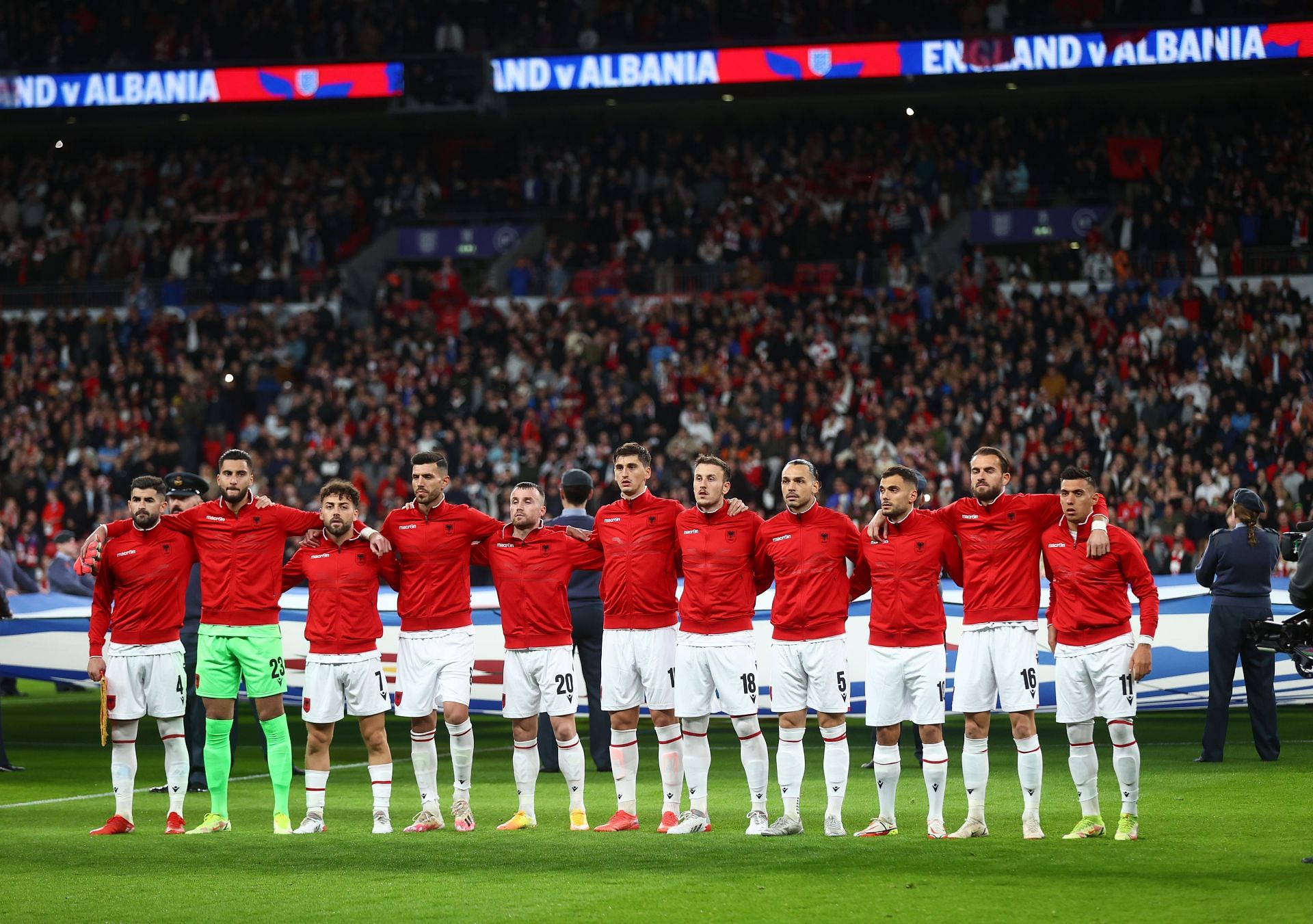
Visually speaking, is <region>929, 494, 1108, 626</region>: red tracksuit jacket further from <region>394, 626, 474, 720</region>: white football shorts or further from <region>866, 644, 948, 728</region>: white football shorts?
<region>394, 626, 474, 720</region>: white football shorts

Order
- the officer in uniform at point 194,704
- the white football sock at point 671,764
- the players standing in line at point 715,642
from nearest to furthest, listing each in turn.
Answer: the players standing in line at point 715,642
the white football sock at point 671,764
the officer in uniform at point 194,704

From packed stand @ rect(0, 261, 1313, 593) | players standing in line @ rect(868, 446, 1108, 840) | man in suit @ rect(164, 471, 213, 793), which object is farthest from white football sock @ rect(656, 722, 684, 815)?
packed stand @ rect(0, 261, 1313, 593)

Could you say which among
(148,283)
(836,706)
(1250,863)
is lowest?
(1250,863)

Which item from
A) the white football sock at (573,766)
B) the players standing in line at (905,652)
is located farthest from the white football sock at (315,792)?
the players standing in line at (905,652)

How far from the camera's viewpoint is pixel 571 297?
109ft

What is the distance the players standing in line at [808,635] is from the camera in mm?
10125

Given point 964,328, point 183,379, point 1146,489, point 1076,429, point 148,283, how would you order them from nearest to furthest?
point 1146,489 < point 1076,429 < point 964,328 < point 183,379 < point 148,283

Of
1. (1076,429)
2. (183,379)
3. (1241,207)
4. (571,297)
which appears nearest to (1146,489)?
(1076,429)

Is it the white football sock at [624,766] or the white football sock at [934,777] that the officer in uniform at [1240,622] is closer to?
the white football sock at [934,777]

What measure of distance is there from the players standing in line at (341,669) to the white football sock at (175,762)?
0.89 meters

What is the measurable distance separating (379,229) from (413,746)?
2741 cm

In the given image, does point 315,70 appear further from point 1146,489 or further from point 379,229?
point 1146,489

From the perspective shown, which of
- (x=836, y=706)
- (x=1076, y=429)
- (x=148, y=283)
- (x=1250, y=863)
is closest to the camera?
(x=1250, y=863)

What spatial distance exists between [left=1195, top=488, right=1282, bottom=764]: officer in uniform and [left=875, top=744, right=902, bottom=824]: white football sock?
496 centimetres
